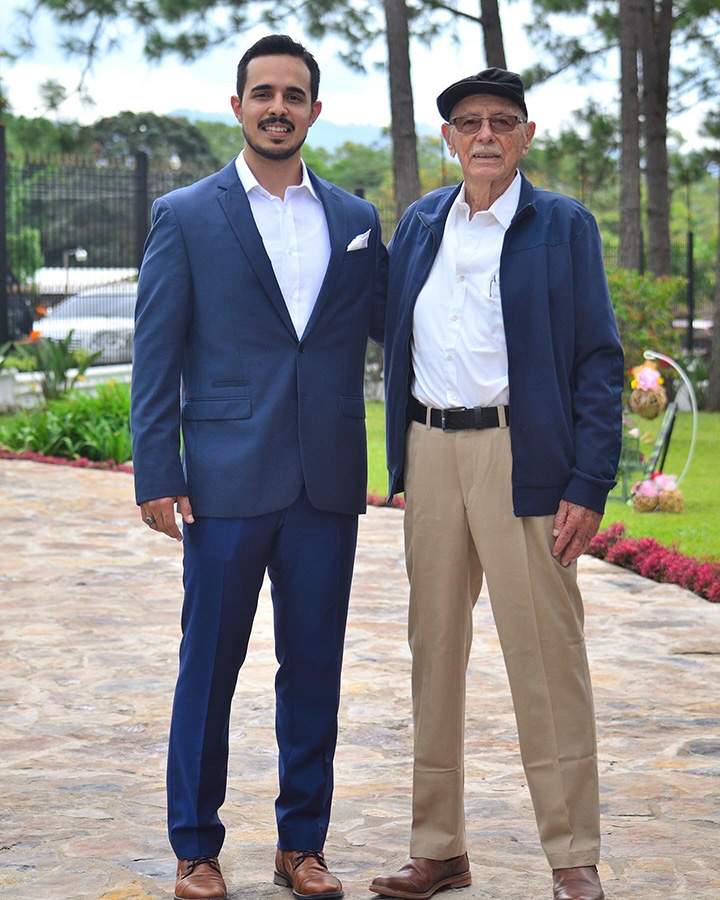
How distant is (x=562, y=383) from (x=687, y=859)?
55.8 inches

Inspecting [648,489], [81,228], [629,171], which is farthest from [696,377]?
[81,228]

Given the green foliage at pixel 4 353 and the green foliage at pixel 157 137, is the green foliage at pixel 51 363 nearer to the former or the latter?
the green foliage at pixel 4 353

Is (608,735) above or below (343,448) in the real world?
below

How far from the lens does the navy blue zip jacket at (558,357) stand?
3.33 metres

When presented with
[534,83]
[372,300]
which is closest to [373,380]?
[534,83]

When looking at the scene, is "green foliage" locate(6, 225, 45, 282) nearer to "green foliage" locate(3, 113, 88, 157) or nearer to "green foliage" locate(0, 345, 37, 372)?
"green foliage" locate(3, 113, 88, 157)

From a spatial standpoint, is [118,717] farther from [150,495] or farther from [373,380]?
[373,380]

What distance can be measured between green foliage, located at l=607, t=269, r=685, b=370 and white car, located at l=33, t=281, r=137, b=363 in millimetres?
6744

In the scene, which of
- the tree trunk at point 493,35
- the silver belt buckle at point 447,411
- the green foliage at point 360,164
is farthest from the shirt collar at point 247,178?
the green foliage at point 360,164

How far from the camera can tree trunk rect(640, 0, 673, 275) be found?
1858 centimetres

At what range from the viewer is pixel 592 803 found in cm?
339

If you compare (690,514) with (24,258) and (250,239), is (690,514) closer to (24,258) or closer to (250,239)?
(250,239)

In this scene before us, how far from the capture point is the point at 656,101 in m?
19.3

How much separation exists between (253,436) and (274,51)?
3.36ft
